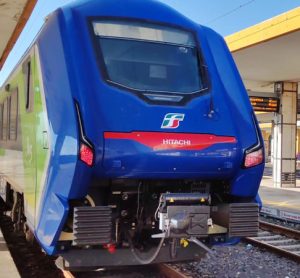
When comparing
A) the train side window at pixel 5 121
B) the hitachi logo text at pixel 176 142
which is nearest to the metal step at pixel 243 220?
the hitachi logo text at pixel 176 142

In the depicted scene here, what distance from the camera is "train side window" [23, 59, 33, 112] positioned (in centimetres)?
Answer: 531

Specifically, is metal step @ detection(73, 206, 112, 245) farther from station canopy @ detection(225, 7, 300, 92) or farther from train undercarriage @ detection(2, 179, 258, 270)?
station canopy @ detection(225, 7, 300, 92)

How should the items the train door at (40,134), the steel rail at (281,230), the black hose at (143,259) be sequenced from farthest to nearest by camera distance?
1. the steel rail at (281,230)
2. the black hose at (143,259)
3. the train door at (40,134)

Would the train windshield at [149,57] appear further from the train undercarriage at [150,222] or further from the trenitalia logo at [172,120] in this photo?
the train undercarriage at [150,222]

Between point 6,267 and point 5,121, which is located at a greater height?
point 5,121

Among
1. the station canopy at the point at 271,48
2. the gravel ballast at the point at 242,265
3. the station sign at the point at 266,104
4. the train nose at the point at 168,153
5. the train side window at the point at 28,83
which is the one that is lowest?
the gravel ballast at the point at 242,265

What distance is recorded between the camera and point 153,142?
13.9 ft

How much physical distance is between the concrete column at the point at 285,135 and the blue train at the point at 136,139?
15045 mm

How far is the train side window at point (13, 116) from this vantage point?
668cm

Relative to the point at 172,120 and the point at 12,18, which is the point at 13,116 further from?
the point at 12,18

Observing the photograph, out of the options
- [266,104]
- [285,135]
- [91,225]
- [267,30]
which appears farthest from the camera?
[285,135]

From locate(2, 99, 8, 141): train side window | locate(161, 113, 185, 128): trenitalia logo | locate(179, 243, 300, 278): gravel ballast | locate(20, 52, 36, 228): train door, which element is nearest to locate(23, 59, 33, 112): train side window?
locate(20, 52, 36, 228): train door

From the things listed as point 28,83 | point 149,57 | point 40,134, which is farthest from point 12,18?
point 149,57

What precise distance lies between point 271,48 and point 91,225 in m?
12.0
